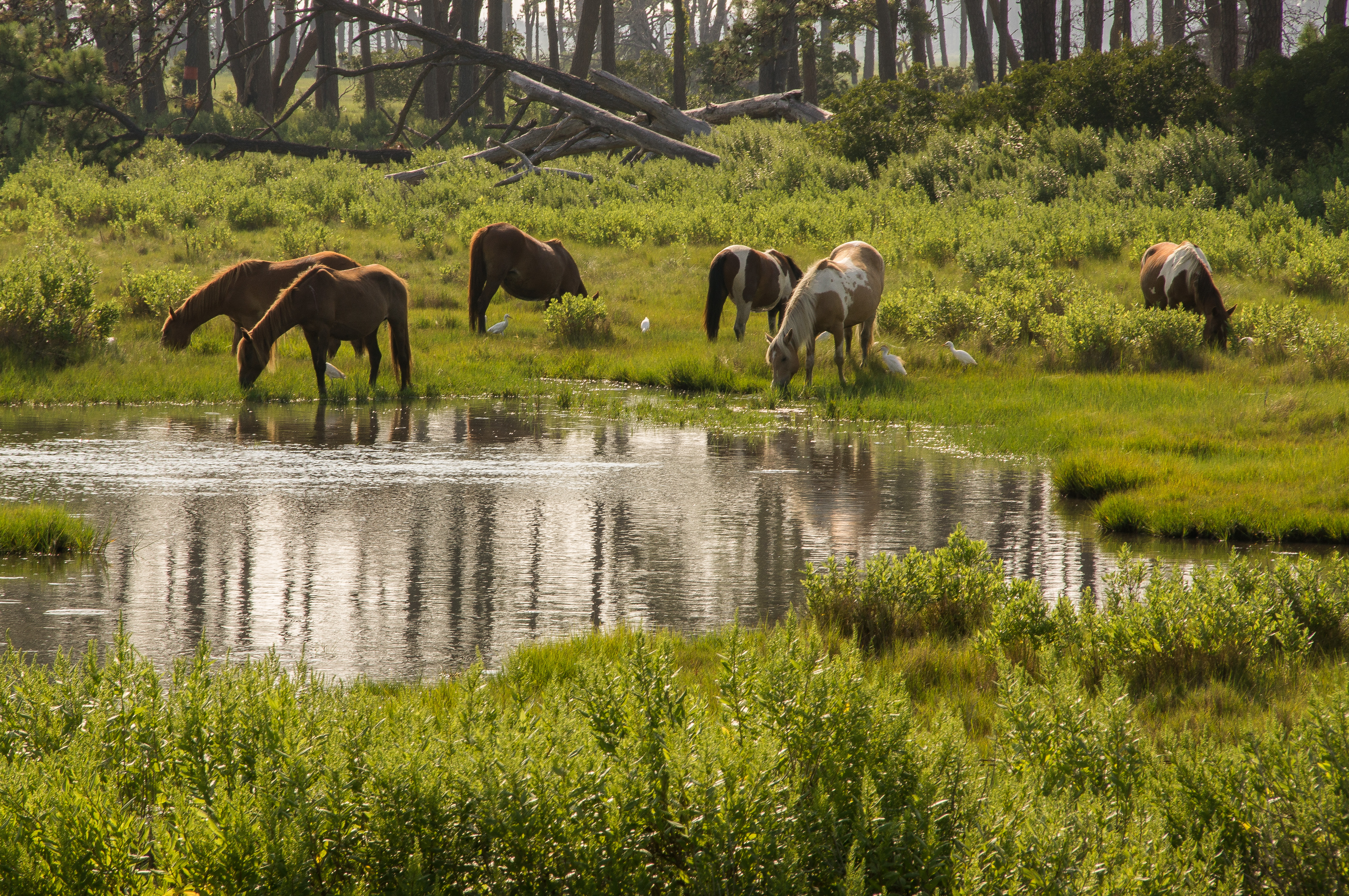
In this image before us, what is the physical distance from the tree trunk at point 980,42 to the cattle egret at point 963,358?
2911cm

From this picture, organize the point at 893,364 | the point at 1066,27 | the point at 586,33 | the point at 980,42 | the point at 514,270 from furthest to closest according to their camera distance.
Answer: the point at 1066,27, the point at 586,33, the point at 980,42, the point at 514,270, the point at 893,364

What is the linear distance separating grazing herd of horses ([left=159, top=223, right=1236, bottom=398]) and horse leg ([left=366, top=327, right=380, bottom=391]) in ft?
0.06

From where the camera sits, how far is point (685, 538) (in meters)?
9.09

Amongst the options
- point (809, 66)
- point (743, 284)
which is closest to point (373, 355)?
point (743, 284)

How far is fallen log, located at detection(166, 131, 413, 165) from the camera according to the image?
36.4 meters

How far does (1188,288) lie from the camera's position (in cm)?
1736

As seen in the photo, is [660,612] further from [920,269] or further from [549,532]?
[920,269]

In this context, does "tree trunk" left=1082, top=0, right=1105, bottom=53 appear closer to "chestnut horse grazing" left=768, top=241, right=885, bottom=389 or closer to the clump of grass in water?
"chestnut horse grazing" left=768, top=241, right=885, bottom=389

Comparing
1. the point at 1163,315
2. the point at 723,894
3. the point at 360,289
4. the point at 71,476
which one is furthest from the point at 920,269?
the point at 723,894

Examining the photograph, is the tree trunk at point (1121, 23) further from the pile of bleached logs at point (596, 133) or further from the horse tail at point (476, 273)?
the horse tail at point (476, 273)

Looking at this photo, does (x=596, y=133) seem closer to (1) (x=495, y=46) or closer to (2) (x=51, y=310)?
(1) (x=495, y=46)

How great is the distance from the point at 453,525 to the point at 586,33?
41913 millimetres

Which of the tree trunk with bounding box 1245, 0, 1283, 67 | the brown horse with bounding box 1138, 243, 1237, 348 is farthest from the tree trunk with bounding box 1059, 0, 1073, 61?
the brown horse with bounding box 1138, 243, 1237, 348

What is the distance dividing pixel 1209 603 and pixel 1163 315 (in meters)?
11.4
